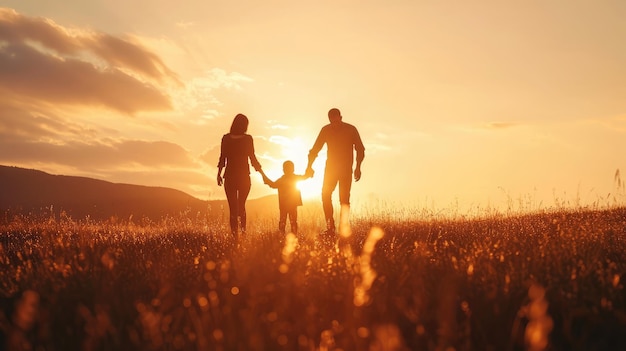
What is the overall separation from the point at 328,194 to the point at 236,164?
6.51 ft

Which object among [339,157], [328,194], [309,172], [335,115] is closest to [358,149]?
[339,157]

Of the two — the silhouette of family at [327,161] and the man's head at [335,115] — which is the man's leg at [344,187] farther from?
the man's head at [335,115]

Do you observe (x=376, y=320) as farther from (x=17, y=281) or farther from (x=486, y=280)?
(x=17, y=281)

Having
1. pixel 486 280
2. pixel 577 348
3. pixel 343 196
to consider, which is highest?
pixel 343 196

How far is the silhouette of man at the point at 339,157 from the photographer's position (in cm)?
1139

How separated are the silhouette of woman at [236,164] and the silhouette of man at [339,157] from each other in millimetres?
1619

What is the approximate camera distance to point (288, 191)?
40.4 ft

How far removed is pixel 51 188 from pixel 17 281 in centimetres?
7225

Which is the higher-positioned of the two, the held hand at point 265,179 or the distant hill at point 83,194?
the distant hill at point 83,194

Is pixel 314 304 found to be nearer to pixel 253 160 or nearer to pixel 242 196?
Answer: pixel 242 196

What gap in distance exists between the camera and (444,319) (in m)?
3.62

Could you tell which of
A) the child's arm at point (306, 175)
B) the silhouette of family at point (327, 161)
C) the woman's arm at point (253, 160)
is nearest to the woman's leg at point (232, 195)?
the silhouette of family at point (327, 161)

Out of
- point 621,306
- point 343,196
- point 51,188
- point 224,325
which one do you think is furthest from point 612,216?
point 51,188

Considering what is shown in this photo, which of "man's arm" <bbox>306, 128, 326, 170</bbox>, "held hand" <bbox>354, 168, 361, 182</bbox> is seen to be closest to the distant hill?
"man's arm" <bbox>306, 128, 326, 170</bbox>
